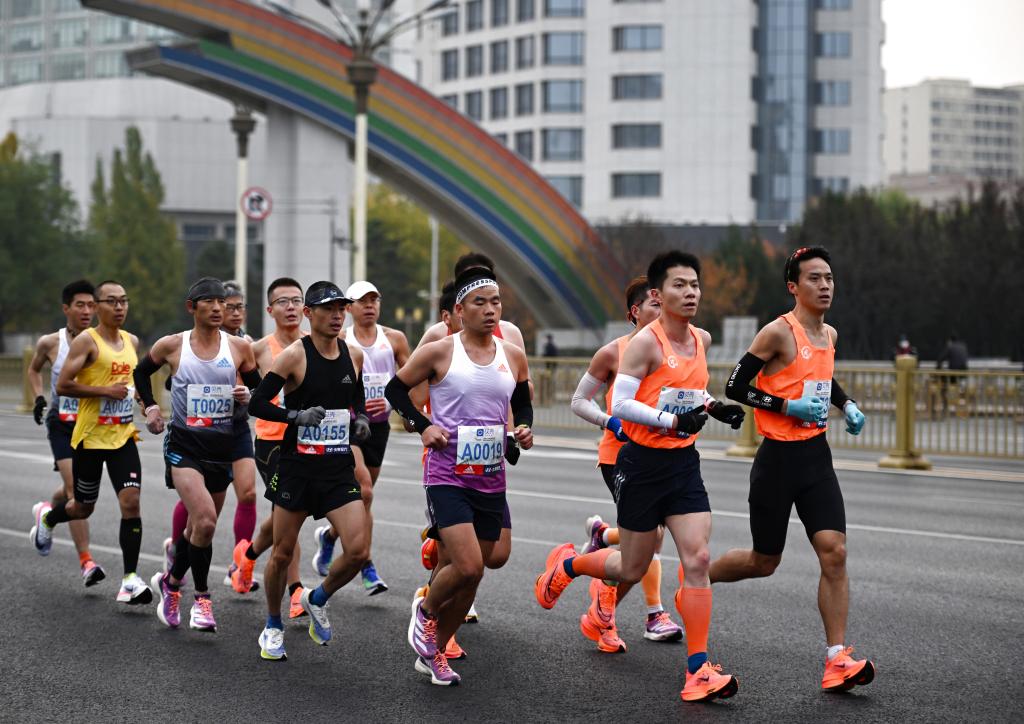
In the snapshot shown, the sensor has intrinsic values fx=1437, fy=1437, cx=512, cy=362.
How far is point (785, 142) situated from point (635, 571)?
3297 inches

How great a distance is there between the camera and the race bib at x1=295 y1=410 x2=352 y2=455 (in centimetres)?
761

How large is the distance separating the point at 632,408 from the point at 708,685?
4.43ft

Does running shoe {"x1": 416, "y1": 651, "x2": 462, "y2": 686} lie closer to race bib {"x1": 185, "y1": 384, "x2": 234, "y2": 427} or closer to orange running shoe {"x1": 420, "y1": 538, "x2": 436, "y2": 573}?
orange running shoe {"x1": 420, "y1": 538, "x2": 436, "y2": 573}

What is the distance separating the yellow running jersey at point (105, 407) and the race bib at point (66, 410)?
1.03m

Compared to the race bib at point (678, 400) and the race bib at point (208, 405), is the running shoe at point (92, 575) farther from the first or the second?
the race bib at point (678, 400)

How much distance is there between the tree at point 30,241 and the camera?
2216 inches

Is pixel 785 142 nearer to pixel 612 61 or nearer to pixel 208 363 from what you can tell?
pixel 612 61

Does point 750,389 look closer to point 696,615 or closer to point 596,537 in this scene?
point 696,615

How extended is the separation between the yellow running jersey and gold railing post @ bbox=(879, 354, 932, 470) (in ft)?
40.4

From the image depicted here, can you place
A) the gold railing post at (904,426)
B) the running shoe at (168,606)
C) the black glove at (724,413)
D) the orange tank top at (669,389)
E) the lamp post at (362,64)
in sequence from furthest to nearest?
the lamp post at (362,64) < the gold railing post at (904,426) < the running shoe at (168,606) < the orange tank top at (669,389) < the black glove at (724,413)

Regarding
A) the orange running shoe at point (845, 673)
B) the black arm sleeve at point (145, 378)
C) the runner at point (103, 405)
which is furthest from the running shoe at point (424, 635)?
the runner at point (103, 405)

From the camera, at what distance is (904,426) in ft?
64.5

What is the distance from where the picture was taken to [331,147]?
41.7 meters

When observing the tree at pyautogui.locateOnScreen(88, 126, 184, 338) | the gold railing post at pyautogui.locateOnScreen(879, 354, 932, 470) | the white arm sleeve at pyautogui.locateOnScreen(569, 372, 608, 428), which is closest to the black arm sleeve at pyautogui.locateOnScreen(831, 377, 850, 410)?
the white arm sleeve at pyautogui.locateOnScreen(569, 372, 608, 428)
